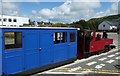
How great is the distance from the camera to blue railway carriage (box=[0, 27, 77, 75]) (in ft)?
32.0

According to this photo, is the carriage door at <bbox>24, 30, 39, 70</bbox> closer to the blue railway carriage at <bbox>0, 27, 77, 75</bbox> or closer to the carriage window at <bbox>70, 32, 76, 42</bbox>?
the blue railway carriage at <bbox>0, 27, 77, 75</bbox>

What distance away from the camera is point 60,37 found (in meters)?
13.8

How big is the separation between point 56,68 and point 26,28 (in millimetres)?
3453

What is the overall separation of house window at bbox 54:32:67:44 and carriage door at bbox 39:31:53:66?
0.69 metres

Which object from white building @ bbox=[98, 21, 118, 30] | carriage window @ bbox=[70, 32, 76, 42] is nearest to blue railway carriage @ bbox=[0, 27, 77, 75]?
carriage window @ bbox=[70, 32, 76, 42]

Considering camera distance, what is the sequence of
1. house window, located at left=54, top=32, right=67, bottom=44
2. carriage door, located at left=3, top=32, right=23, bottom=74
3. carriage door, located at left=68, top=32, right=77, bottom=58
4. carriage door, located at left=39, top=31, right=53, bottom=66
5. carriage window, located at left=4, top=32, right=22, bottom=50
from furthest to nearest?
carriage door, located at left=68, top=32, right=77, bottom=58 < house window, located at left=54, top=32, right=67, bottom=44 < carriage door, located at left=39, top=31, right=53, bottom=66 < carriage window, located at left=4, top=32, right=22, bottom=50 < carriage door, located at left=3, top=32, right=23, bottom=74

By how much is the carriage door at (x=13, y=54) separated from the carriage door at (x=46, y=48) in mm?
1398

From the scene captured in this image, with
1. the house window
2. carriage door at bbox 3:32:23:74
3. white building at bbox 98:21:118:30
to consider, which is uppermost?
white building at bbox 98:21:118:30

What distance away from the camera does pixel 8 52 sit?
9789 millimetres

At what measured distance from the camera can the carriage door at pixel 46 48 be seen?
12.0 meters

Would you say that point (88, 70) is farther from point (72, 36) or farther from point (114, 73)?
point (72, 36)

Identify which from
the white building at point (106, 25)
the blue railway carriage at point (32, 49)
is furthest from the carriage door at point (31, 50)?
the white building at point (106, 25)

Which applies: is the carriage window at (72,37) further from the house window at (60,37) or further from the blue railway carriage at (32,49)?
the house window at (60,37)

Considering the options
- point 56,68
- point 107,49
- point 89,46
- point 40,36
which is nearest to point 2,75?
point 40,36
